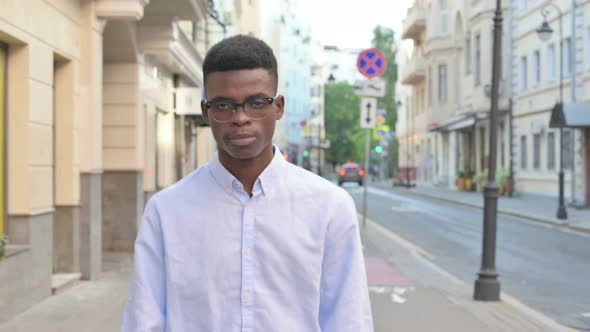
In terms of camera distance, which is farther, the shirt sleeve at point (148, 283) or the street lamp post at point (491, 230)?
the street lamp post at point (491, 230)

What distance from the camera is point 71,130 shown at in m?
9.91

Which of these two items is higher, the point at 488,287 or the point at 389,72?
the point at 389,72

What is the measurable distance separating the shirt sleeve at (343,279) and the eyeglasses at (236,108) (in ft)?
1.13

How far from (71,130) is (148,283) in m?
7.80

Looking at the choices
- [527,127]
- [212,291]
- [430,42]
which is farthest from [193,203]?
[430,42]

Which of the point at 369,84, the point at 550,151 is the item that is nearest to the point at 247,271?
the point at 369,84

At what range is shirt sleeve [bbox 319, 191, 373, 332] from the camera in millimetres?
2441

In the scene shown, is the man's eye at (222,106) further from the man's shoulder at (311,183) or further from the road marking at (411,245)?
the road marking at (411,245)

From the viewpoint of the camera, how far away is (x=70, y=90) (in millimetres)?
9930

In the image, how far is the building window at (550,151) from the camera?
33.7 meters

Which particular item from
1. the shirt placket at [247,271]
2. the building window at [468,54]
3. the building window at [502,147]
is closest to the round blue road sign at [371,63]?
the shirt placket at [247,271]

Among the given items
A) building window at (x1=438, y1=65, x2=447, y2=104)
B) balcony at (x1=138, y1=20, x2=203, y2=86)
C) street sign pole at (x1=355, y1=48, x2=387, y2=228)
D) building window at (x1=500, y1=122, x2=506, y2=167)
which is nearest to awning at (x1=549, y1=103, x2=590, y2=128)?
street sign pole at (x1=355, y1=48, x2=387, y2=228)

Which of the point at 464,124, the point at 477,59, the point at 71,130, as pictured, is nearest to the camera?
the point at 71,130

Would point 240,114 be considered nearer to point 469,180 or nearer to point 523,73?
point 523,73
